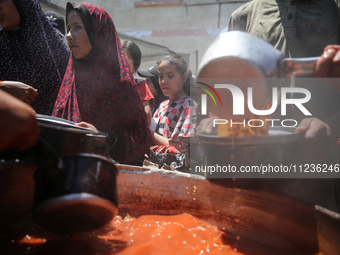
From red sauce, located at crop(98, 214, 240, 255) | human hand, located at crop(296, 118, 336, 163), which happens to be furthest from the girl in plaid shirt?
human hand, located at crop(296, 118, 336, 163)

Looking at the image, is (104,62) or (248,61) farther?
(104,62)

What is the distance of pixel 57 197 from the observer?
85 centimetres

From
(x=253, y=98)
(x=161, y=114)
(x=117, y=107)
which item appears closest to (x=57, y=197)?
(x=253, y=98)

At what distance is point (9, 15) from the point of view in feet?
8.52

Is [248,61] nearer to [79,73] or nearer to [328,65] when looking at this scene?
[328,65]

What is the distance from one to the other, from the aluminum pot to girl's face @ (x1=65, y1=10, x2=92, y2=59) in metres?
1.79

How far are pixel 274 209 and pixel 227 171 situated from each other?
0.93ft

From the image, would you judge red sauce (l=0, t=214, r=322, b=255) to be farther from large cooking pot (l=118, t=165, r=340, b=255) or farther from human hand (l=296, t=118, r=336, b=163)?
human hand (l=296, t=118, r=336, b=163)

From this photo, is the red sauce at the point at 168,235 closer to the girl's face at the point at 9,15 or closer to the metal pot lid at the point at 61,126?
the metal pot lid at the point at 61,126

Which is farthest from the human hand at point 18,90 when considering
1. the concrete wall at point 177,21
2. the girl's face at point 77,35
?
the concrete wall at point 177,21

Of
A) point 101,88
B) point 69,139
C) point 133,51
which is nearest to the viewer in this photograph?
point 69,139

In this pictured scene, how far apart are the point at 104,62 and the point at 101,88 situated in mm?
257

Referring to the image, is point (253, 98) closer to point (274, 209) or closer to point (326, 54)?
point (326, 54)

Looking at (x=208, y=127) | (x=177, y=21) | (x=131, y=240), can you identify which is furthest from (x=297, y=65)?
(x=177, y=21)
